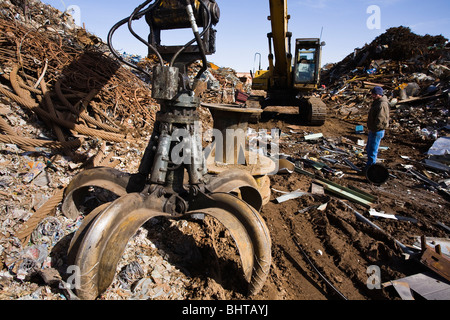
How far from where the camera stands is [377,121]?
598 centimetres

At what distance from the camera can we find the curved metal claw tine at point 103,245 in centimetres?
190

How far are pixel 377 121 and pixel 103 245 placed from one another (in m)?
6.28

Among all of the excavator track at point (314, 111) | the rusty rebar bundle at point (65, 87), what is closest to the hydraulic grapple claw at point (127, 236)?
the rusty rebar bundle at point (65, 87)

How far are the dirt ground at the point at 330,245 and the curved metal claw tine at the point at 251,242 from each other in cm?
30

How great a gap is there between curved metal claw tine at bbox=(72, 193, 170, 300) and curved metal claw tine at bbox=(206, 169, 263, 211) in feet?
2.80

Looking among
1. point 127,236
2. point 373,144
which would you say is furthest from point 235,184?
point 373,144

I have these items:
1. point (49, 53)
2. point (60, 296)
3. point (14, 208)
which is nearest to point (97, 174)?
point (14, 208)

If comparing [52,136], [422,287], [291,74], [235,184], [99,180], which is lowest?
[422,287]

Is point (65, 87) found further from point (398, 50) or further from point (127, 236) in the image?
point (398, 50)

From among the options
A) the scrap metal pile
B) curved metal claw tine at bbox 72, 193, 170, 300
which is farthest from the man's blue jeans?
curved metal claw tine at bbox 72, 193, 170, 300

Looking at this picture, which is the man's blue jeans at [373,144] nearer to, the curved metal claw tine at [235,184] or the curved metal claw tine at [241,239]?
the curved metal claw tine at [235,184]

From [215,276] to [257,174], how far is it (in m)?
1.85

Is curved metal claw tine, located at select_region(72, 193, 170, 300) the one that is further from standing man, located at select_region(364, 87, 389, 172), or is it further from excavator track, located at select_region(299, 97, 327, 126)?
excavator track, located at select_region(299, 97, 327, 126)

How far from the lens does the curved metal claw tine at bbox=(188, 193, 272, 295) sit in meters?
2.20
